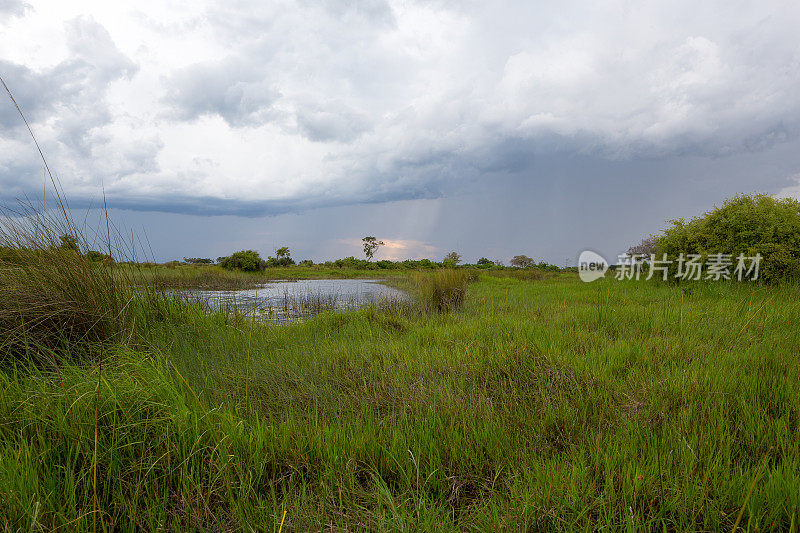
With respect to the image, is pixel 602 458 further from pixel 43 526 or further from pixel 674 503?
pixel 43 526

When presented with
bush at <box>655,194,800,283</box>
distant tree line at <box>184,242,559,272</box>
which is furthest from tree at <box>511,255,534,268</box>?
bush at <box>655,194,800,283</box>

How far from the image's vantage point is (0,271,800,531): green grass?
5.24 feet

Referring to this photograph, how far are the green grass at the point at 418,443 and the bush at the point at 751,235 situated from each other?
22.3ft

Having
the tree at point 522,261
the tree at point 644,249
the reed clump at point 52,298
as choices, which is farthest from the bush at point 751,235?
the tree at point 522,261

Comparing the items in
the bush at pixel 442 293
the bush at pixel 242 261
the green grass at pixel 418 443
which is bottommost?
the green grass at pixel 418 443

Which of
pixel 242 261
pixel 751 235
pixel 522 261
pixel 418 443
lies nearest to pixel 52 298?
pixel 418 443

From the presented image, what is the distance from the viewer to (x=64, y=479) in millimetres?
1780

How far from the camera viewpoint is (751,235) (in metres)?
9.00

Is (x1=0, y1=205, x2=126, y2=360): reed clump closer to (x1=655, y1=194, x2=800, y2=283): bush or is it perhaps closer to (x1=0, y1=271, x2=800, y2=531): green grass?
(x1=0, y1=271, x2=800, y2=531): green grass

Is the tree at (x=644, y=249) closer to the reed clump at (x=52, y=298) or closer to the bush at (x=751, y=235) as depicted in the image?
the bush at (x=751, y=235)

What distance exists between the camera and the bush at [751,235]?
852 cm

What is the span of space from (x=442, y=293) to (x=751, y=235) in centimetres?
792

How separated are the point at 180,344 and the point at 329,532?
325 cm

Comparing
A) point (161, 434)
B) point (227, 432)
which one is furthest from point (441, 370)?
point (161, 434)
